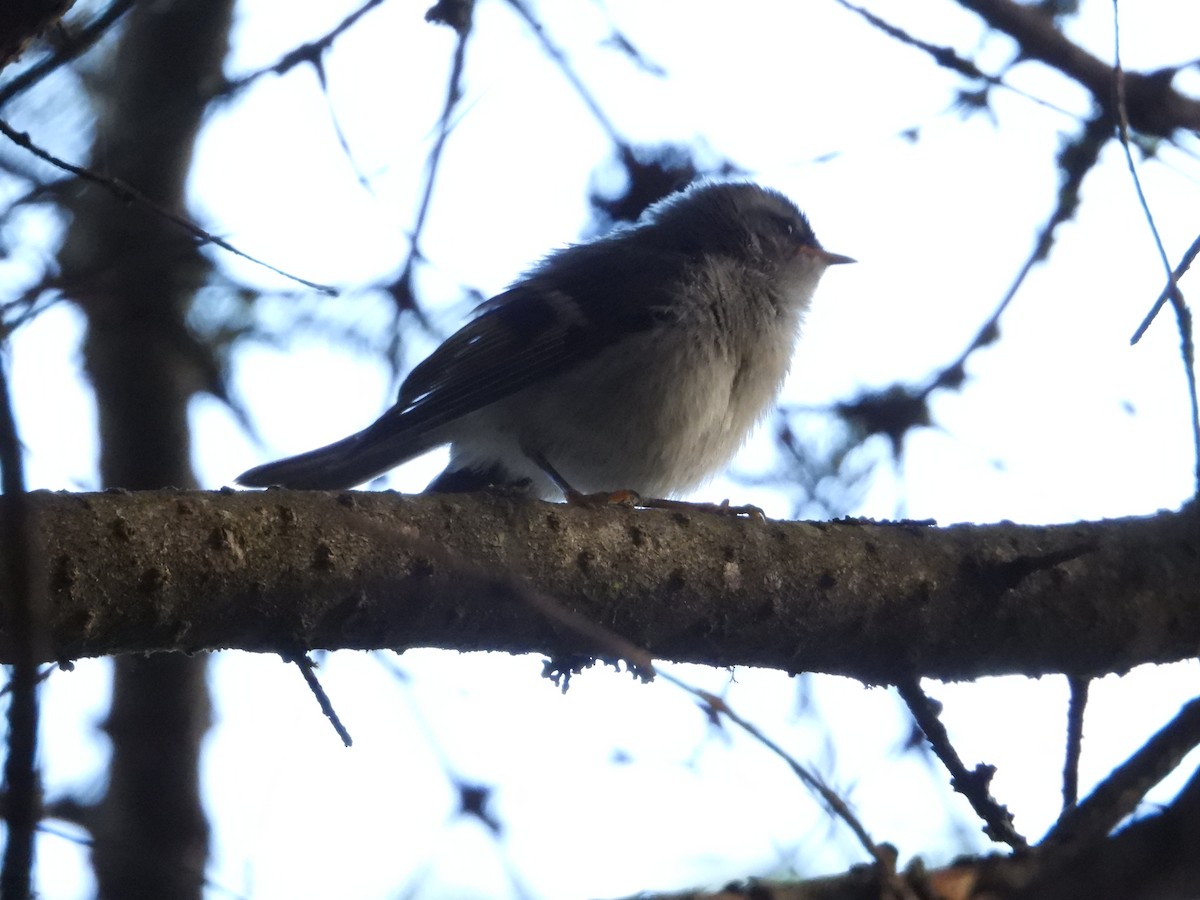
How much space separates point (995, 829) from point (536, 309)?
258 centimetres

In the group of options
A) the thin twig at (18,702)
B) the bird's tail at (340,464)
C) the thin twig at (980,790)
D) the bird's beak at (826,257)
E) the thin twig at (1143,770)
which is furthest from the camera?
the bird's beak at (826,257)

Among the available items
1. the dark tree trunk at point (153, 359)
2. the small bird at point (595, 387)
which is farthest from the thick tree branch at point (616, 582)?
the dark tree trunk at point (153, 359)

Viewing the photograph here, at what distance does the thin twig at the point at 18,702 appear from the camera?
126 centimetres

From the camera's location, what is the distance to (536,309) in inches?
176

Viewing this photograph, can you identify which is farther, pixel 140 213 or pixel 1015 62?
pixel 140 213

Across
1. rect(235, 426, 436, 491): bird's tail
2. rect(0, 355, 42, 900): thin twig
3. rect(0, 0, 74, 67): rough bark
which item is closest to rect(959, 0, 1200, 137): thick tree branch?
rect(235, 426, 436, 491): bird's tail

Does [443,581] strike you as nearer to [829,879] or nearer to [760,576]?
[760,576]

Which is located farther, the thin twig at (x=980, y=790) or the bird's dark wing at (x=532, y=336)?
the bird's dark wing at (x=532, y=336)

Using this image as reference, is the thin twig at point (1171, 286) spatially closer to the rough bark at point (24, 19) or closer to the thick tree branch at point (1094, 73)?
the thick tree branch at point (1094, 73)

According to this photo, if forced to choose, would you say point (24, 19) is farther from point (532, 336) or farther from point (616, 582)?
point (532, 336)

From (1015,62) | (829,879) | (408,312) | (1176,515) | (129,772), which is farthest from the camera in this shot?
(129,772)

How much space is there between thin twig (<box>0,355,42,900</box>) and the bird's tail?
2.48 meters

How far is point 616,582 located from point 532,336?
69.7 inches

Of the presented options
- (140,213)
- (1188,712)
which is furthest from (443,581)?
(140,213)
